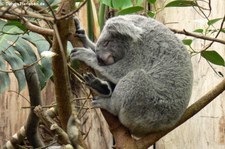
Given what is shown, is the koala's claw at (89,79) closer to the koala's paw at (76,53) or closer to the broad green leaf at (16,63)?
the koala's paw at (76,53)

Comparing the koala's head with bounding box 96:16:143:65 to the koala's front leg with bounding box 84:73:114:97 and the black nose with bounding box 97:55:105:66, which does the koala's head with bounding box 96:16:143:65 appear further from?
the koala's front leg with bounding box 84:73:114:97

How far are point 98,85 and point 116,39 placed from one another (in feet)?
1.14

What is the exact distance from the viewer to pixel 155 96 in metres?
1.98

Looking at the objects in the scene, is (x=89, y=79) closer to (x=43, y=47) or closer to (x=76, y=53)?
(x=76, y=53)

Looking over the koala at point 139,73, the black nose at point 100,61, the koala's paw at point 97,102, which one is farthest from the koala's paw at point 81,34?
the koala's paw at point 97,102

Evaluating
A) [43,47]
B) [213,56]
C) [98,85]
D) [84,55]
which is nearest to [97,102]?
[98,85]

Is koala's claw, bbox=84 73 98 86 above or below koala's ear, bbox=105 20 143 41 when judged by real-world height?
below

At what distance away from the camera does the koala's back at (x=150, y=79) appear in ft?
6.33

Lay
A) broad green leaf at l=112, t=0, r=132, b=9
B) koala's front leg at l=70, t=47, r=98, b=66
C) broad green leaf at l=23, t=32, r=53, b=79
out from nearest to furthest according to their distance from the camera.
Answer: koala's front leg at l=70, t=47, r=98, b=66, broad green leaf at l=23, t=32, r=53, b=79, broad green leaf at l=112, t=0, r=132, b=9

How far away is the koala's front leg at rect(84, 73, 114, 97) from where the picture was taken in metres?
1.79

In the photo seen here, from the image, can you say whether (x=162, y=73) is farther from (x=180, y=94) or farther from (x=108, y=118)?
(x=108, y=118)

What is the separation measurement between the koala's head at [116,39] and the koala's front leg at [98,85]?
0.13 m

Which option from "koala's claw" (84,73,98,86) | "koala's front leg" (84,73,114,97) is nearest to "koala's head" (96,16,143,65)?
"koala's front leg" (84,73,114,97)

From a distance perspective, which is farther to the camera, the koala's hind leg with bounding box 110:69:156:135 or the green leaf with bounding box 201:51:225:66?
the green leaf with bounding box 201:51:225:66
